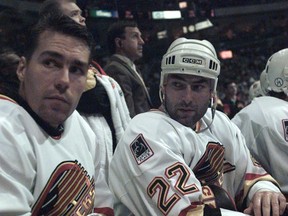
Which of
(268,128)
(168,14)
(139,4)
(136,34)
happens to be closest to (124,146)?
(268,128)

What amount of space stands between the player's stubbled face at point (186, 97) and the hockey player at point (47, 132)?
1.76 ft

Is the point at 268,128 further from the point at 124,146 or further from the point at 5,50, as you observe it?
the point at 5,50

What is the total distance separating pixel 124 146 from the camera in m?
1.71

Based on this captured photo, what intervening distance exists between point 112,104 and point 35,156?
966 mm

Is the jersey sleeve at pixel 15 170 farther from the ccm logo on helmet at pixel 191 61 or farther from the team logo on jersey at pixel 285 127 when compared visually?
the team logo on jersey at pixel 285 127

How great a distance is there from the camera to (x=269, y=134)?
86.6 inches

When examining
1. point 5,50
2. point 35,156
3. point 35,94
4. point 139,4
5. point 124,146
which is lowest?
point 124,146

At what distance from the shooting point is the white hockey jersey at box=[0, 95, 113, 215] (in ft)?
3.74

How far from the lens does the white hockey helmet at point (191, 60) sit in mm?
1849

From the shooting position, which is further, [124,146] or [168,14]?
[168,14]

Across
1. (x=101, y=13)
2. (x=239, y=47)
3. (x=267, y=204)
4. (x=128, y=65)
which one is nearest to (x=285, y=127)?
(x=267, y=204)

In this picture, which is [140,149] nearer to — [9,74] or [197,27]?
[9,74]

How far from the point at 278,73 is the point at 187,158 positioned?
0.91m

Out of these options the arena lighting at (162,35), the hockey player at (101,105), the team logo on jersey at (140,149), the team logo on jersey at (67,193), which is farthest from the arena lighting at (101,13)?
the team logo on jersey at (67,193)
